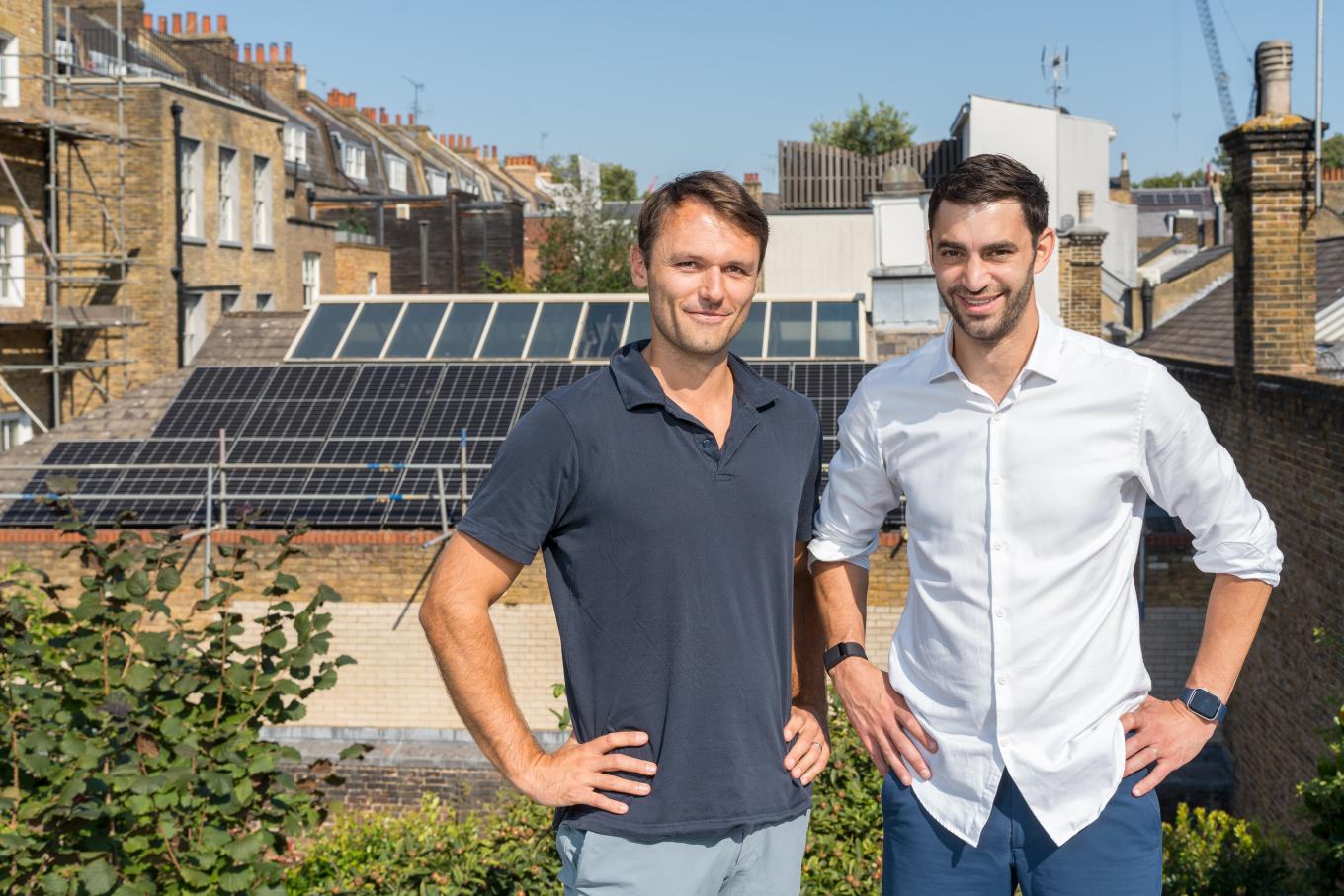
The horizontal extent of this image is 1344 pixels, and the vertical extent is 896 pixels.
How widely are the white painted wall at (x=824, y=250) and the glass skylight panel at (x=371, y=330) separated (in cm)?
1357

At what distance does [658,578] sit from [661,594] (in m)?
0.04

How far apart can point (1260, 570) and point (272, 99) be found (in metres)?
44.3

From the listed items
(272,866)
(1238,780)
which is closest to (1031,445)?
(272,866)

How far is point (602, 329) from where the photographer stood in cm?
1720

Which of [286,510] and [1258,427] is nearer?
[1258,427]

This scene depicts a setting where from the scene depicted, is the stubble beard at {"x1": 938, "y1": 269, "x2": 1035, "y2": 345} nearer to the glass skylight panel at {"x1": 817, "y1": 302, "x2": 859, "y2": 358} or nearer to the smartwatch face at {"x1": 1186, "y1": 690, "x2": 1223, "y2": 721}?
the smartwatch face at {"x1": 1186, "y1": 690, "x2": 1223, "y2": 721}

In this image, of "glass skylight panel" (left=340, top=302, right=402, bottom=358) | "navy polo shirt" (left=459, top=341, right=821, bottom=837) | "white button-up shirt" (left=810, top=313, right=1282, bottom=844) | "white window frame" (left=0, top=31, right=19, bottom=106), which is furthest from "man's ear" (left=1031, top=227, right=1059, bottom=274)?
"white window frame" (left=0, top=31, right=19, bottom=106)

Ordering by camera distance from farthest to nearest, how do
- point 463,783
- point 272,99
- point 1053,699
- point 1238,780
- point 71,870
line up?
point 272,99 → point 1238,780 → point 463,783 → point 71,870 → point 1053,699

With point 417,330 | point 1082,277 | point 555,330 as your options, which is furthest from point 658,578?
point 1082,277

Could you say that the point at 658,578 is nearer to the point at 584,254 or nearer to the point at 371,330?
the point at 371,330

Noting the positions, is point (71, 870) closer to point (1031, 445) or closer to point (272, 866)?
point (272, 866)

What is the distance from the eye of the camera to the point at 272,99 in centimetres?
4353

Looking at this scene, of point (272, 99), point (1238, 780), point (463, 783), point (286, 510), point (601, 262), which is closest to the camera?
point (463, 783)

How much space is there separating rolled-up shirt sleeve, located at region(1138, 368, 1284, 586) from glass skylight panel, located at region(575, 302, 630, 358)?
44.7 feet
